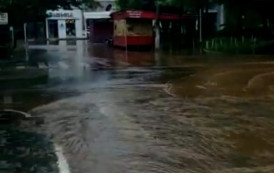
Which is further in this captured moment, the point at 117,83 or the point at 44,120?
the point at 117,83

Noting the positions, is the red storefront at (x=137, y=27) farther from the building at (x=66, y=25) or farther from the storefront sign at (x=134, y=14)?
the building at (x=66, y=25)

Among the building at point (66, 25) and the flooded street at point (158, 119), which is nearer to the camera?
the flooded street at point (158, 119)

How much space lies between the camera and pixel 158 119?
1338cm

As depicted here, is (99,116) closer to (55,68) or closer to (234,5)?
(55,68)

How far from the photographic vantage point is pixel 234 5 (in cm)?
4284

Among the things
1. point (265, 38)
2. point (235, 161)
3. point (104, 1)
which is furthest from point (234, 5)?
point (104, 1)

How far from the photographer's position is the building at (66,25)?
84.4m

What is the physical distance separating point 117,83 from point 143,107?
6.85 m

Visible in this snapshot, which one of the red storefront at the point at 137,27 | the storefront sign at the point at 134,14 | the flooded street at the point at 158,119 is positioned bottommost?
the flooded street at the point at 158,119

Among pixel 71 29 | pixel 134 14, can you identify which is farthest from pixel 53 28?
pixel 134 14

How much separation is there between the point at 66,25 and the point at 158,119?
74.2 meters

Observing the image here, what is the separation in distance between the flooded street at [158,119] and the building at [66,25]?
59.5m

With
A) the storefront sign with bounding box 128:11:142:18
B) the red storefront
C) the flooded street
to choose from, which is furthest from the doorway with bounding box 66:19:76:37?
the flooded street

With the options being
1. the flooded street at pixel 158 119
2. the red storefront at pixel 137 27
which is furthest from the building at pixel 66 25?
the flooded street at pixel 158 119
